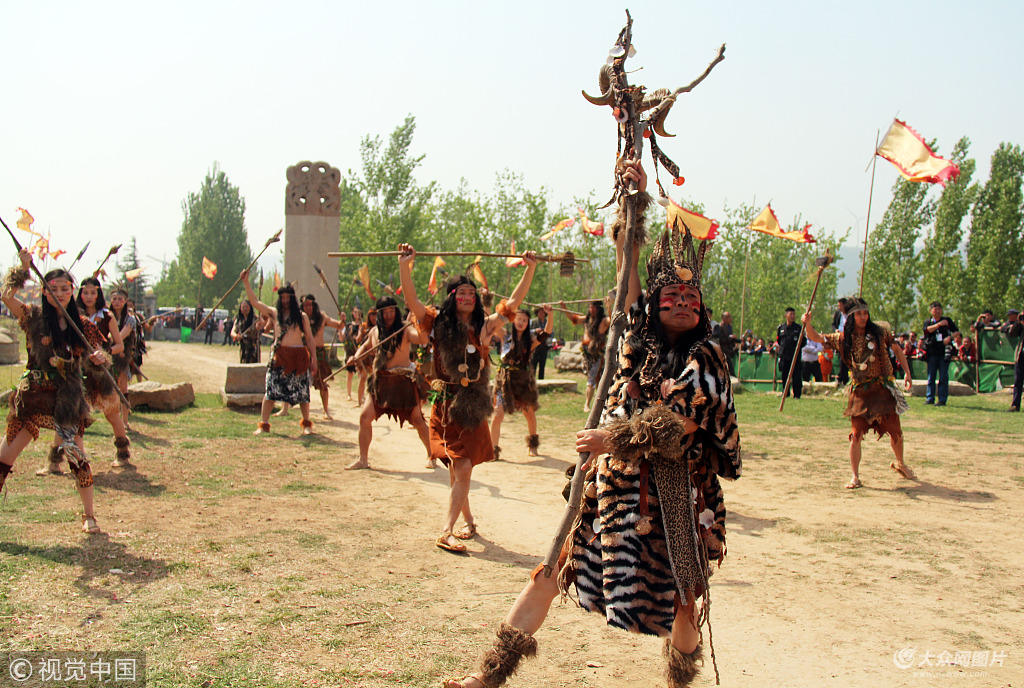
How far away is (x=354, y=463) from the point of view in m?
8.79

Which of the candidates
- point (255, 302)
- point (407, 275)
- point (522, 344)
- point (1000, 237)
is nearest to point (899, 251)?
point (1000, 237)

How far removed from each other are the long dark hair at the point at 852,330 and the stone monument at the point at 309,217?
22.3m

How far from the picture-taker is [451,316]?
6203 mm

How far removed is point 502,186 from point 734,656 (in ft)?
126

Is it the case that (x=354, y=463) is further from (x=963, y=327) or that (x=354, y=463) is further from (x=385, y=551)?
(x=963, y=327)

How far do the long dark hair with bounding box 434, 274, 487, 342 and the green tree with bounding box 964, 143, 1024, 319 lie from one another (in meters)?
31.4

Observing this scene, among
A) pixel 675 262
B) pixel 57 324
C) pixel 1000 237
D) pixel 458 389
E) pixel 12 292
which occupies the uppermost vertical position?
pixel 1000 237

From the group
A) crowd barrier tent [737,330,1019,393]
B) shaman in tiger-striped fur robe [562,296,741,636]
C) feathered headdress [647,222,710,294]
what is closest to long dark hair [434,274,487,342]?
feathered headdress [647,222,710,294]

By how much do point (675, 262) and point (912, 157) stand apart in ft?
17.1

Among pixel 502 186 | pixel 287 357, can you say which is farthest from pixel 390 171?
pixel 287 357

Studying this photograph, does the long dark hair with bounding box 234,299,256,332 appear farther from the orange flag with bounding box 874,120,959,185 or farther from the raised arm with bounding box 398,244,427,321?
the orange flag with bounding box 874,120,959,185

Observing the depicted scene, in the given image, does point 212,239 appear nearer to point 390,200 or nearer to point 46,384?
point 390,200

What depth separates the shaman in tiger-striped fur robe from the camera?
323 cm

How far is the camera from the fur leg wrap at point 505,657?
336cm
